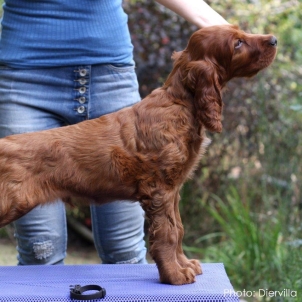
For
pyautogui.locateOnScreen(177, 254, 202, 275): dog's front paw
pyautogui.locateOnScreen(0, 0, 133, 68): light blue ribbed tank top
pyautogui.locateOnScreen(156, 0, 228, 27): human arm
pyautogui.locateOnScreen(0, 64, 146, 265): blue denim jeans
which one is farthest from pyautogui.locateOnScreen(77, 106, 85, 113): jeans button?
pyautogui.locateOnScreen(177, 254, 202, 275): dog's front paw

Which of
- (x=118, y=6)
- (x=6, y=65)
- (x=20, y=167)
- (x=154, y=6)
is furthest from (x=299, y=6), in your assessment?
(x=20, y=167)

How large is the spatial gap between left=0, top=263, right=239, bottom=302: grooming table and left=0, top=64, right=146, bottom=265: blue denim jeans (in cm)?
28

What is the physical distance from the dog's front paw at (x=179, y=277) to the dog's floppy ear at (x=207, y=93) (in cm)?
64

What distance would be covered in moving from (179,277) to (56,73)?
4.33 feet

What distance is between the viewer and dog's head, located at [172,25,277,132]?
2760 millimetres

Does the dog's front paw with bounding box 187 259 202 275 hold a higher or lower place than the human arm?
lower

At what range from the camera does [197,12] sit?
3168 mm

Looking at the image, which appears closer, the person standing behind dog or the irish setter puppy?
the irish setter puppy

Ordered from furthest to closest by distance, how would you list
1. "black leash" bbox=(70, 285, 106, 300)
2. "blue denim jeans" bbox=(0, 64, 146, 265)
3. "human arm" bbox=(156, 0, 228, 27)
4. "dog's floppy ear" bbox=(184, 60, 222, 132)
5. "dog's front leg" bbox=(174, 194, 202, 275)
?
"blue denim jeans" bbox=(0, 64, 146, 265) < "human arm" bbox=(156, 0, 228, 27) < "dog's front leg" bbox=(174, 194, 202, 275) < "dog's floppy ear" bbox=(184, 60, 222, 132) < "black leash" bbox=(70, 285, 106, 300)

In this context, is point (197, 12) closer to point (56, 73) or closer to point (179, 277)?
point (56, 73)

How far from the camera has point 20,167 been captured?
276 cm

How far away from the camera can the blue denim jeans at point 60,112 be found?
11.1 feet

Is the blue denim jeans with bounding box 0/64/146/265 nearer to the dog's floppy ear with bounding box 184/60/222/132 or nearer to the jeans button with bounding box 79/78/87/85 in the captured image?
the jeans button with bounding box 79/78/87/85

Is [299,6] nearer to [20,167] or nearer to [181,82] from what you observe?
[181,82]
